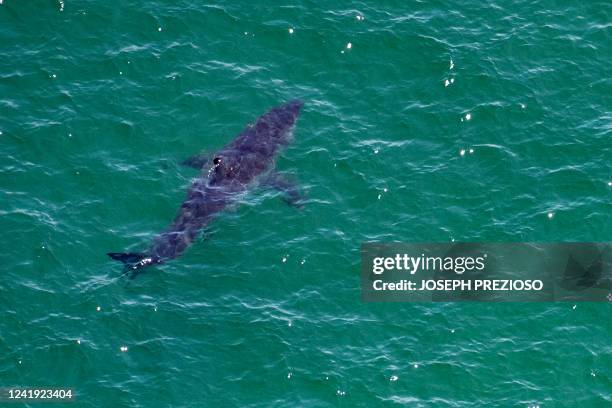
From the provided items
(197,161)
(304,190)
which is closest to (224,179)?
(197,161)

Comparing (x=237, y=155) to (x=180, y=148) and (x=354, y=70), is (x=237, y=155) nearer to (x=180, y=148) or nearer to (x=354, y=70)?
(x=180, y=148)

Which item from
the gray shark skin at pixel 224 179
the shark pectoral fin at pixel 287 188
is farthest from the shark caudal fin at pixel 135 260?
the shark pectoral fin at pixel 287 188

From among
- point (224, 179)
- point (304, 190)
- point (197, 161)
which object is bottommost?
point (304, 190)

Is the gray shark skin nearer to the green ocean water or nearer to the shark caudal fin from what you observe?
the shark caudal fin

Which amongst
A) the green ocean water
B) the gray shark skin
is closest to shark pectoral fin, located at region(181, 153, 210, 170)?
the gray shark skin

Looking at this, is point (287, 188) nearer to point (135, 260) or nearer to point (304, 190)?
point (304, 190)

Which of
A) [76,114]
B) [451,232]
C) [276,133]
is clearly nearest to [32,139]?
[76,114]

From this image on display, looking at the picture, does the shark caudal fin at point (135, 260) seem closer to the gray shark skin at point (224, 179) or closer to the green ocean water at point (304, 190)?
the gray shark skin at point (224, 179)
